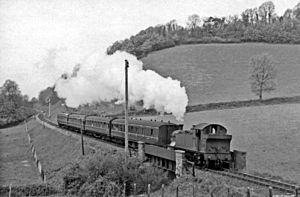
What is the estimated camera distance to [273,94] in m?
66.1

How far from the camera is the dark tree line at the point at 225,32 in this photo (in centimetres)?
10188

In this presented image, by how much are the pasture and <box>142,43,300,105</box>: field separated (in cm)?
1062

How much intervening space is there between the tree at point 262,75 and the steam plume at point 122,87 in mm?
25725

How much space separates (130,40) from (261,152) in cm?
7115

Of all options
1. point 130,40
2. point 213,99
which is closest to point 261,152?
point 213,99

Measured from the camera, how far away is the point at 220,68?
3487 inches

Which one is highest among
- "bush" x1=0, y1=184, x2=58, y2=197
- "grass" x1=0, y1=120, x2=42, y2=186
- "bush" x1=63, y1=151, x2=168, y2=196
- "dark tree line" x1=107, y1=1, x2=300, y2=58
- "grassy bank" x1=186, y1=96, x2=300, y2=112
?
"dark tree line" x1=107, y1=1, x2=300, y2=58

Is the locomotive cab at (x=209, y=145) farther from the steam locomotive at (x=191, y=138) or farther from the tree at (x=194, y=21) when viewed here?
the tree at (x=194, y=21)

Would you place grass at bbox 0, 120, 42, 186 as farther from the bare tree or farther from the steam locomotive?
the bare tree

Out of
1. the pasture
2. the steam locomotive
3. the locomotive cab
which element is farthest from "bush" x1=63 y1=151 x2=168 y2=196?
the pasture

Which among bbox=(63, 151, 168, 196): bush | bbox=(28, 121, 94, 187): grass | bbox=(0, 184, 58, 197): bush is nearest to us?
bbox=(63, 151, 168, 196): bush

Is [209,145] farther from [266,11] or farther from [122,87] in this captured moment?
[266,11]

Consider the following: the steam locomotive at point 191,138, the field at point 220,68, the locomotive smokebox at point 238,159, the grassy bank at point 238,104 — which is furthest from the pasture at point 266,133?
the field at point 220,68

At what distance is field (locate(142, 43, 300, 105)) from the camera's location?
71.0 meters
